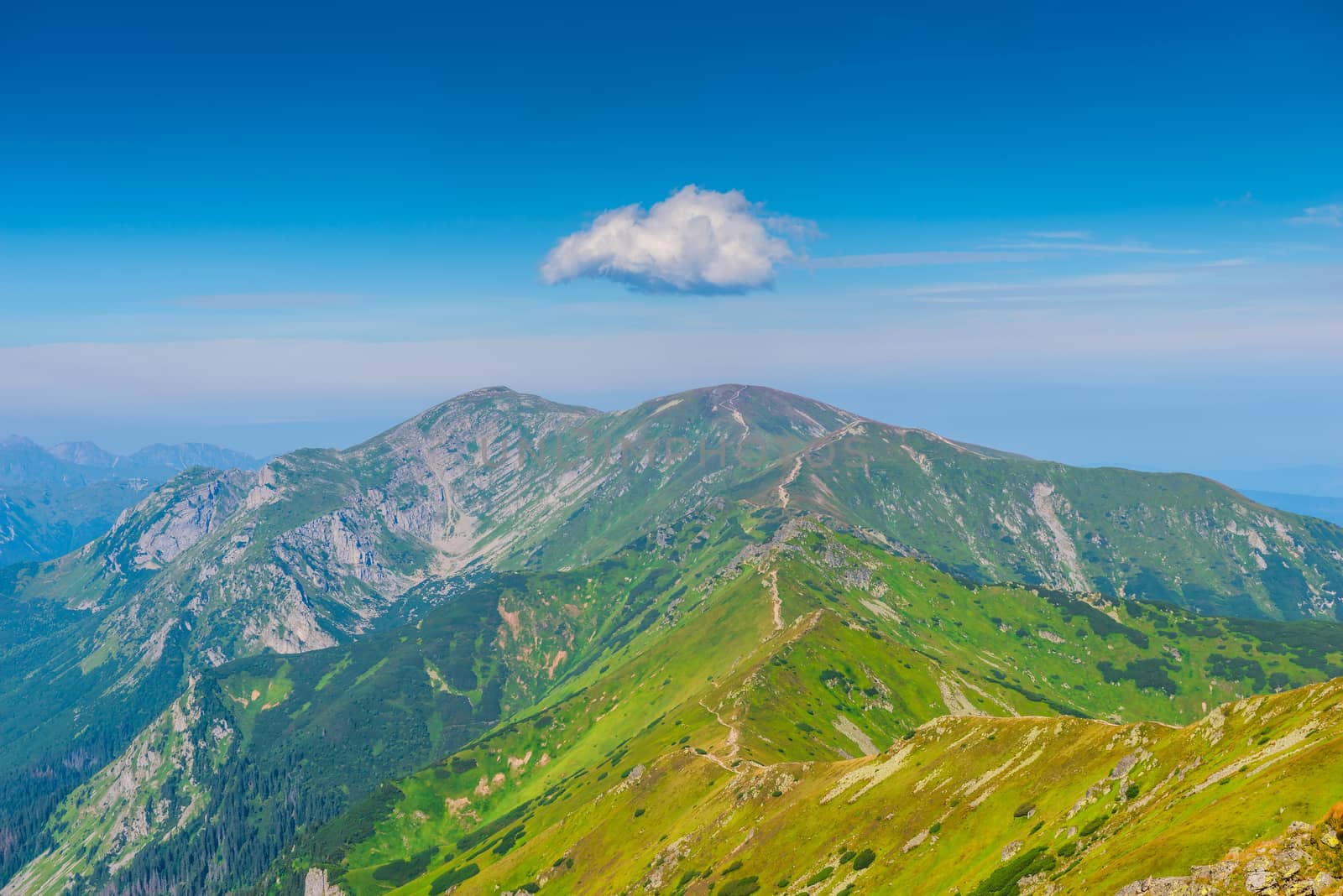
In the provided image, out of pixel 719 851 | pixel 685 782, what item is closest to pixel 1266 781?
pixel 719 851

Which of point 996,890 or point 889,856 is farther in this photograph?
point 889,856

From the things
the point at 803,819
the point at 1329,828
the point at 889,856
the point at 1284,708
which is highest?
the point at 1329,828

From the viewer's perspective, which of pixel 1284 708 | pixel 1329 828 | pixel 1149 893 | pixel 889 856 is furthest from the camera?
pixel 889 856

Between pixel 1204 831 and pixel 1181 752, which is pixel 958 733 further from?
pixel 1204 831

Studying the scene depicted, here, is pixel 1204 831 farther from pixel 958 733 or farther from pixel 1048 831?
pixel 958 733

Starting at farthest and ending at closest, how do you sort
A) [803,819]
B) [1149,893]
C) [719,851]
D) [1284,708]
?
[719,851], [803,819], [1284,708], [1149,893]

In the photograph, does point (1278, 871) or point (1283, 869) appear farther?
point (1278, 871)

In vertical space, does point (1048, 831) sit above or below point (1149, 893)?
below

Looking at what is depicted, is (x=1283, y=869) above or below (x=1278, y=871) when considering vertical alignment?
above

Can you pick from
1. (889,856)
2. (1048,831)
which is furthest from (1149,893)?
(889,856)
